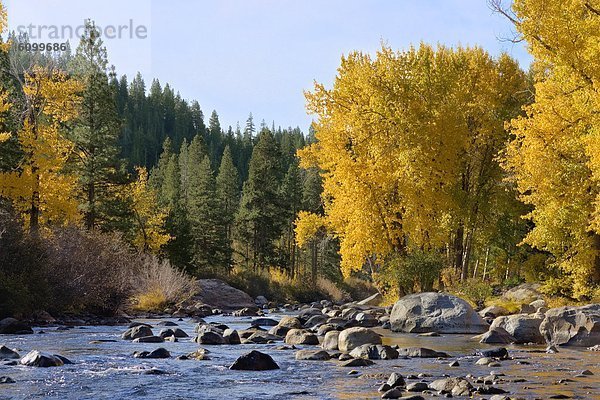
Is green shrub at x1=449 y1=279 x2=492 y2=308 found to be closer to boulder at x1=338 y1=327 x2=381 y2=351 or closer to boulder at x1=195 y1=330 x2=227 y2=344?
boulder at x1=338 y1=327 x2=381 y2=351

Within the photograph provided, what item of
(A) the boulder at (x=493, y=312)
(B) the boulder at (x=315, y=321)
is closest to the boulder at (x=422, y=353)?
(B) the boulder at (x=315, y=321)

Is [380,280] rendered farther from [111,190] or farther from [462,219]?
[111,190]

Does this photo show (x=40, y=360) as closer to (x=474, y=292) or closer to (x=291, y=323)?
(x=291, y=323)

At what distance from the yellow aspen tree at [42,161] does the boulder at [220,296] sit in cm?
888

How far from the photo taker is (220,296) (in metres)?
39.1

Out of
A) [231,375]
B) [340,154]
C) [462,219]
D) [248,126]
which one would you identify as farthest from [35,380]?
[248,126]

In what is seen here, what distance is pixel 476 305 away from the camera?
82.5ft

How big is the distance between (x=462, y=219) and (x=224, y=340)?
14.8 metres

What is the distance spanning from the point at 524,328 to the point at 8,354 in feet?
38.0

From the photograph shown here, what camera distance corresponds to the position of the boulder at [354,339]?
14836mm

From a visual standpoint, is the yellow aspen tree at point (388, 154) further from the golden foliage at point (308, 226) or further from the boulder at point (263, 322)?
the boulder at point (263, 322)

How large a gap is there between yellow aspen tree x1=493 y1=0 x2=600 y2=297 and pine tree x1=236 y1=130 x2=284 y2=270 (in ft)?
126

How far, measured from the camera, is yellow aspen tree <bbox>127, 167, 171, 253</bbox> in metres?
46.0

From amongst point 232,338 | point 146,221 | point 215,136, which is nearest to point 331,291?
point 146,221
